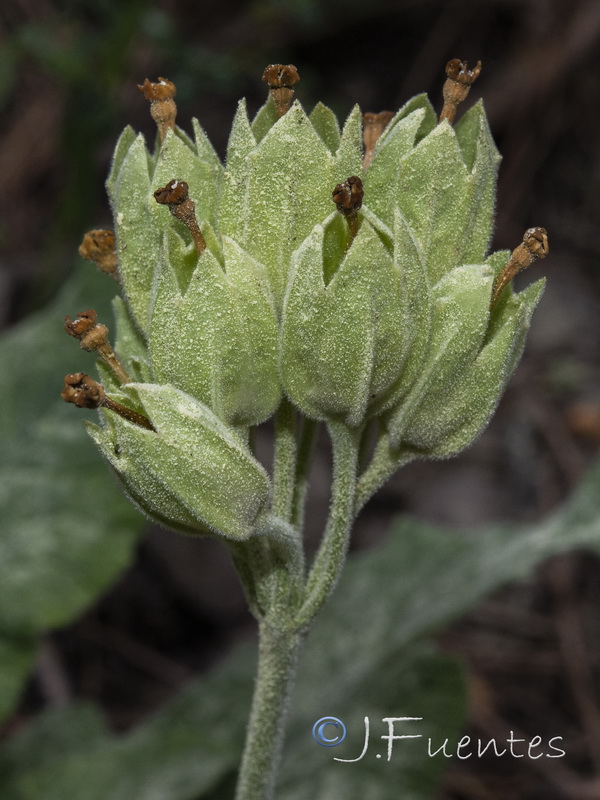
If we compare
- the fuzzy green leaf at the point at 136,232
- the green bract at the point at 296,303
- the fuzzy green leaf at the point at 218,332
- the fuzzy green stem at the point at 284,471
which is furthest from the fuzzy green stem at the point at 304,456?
the fuzzy green leaf at the point at 136,232

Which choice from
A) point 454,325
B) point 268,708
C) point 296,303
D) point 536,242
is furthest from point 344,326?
point 268,708

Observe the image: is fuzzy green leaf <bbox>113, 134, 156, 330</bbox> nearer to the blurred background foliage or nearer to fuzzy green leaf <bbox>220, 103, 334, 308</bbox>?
fuzzy green leaf <bbox>220, 103, 334, 308</bbox>

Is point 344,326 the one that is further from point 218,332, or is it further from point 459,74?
point 459,74

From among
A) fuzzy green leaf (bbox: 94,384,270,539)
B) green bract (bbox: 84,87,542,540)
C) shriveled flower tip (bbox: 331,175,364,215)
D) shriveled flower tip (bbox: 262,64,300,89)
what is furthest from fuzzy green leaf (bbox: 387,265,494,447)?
shriveled flower tip (bbox: 262,64,300,89)

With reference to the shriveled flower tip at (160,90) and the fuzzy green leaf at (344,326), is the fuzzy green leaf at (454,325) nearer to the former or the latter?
the fuzzy green leaf at (344,326)

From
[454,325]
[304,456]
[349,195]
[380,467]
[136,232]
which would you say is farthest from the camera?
[304,456]

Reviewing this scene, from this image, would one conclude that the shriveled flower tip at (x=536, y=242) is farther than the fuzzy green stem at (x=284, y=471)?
No

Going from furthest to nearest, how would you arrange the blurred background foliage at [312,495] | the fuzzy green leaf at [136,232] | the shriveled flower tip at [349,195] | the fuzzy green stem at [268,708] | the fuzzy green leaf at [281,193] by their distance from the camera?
the blurred background foliage at [312,495] < the fuzzy green stem at [268,708] < the fuzzy green leaf at [136,232] < the fuzzy green leaf at [281,193] < the shriveled flower tip at [349,195]
